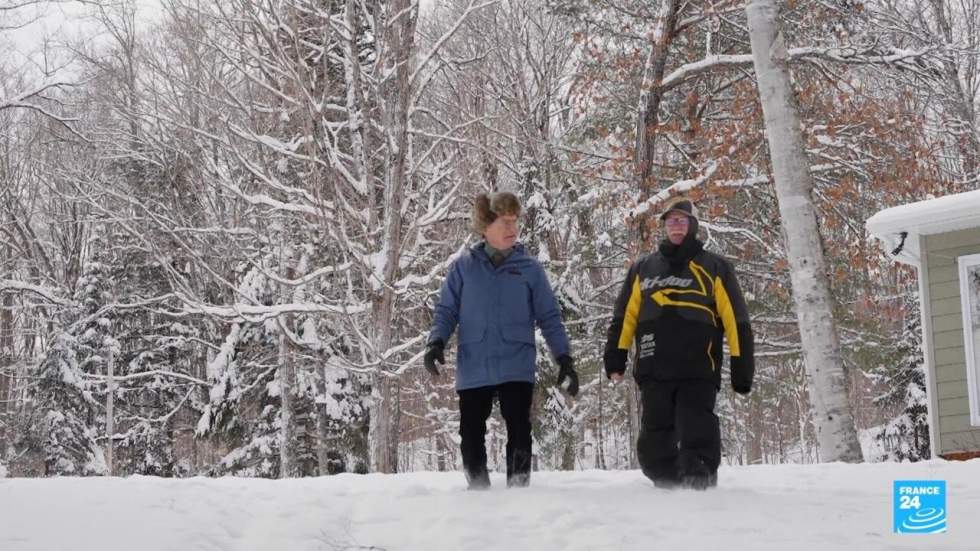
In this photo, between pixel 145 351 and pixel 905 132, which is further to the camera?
pixel 145 351

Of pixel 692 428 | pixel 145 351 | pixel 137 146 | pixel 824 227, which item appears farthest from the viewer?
pixel 145 351

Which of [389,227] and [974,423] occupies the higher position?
[389,227]

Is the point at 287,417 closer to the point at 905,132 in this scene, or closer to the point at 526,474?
the point at 905,132

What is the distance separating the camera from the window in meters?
9.47

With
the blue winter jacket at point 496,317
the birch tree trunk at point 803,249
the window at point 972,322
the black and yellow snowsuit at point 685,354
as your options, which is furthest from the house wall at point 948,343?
the blue winter jacket at point 496,317

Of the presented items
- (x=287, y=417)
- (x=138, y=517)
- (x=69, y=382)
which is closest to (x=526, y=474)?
(x=138, y=517)

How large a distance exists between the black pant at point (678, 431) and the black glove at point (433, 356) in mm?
1138

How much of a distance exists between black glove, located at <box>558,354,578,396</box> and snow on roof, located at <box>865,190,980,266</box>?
5.88 metres

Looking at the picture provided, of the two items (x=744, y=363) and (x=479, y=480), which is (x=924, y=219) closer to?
(x=744, y=363)

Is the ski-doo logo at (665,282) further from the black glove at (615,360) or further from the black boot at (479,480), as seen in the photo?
the black boot at (479,480)

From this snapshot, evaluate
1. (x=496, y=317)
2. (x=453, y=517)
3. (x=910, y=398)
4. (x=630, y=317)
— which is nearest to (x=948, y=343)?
Answer: (x=630, y=317)

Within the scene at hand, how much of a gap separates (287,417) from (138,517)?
1251 centimetres

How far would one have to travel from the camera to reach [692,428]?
16.3 ft

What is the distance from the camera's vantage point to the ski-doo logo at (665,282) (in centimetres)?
514
